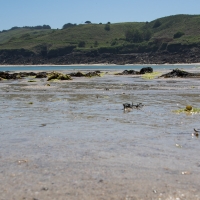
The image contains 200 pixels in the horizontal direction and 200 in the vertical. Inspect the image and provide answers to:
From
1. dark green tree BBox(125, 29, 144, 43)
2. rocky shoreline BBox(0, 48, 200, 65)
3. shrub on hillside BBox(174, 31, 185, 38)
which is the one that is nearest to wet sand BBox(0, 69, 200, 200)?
rocky shoreline BBox(0, 48, 200, 65)

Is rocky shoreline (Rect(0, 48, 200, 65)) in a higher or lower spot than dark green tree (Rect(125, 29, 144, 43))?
lower

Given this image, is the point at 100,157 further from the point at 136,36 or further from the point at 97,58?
the point at 136,36

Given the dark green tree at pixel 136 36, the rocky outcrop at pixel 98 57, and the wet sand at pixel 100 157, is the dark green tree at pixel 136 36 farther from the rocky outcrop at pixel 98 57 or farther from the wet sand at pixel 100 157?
the wet sand at pixel 100 157

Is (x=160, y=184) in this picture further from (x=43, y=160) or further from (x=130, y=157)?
(x=43, y=160)

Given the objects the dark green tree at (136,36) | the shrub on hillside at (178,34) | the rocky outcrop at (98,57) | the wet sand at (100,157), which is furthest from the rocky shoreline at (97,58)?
the wet sand at (100,157)

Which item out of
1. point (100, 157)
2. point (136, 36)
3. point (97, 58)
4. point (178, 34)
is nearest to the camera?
point (100, 157)

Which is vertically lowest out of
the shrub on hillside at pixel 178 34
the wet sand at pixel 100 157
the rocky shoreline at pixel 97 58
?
the wet sand at pixel 100 157

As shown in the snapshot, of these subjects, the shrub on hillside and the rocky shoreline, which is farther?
the shrub on hillside

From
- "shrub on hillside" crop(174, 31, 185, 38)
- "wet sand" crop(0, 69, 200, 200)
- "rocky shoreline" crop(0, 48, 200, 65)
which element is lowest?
"wet sand" crop(0, 69, 200, 200)

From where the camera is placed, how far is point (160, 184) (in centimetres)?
562

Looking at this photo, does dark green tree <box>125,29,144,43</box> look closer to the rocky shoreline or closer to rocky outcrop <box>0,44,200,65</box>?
rocky outcrop <box>0,44,200,65</box>

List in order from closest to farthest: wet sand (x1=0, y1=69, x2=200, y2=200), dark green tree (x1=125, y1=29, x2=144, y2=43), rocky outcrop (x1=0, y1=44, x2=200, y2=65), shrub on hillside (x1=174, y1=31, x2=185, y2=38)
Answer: wet sand (x1=0, y1=69, x2=200, y2=200) → rocky outcrop (x1=0, y1=44, x2=200, y2=65) → shrub on hillside (x1=174, y1=31, x2=185, y2=38) → dark green tree (x1=125, y1=29, x2=144, y2=43)

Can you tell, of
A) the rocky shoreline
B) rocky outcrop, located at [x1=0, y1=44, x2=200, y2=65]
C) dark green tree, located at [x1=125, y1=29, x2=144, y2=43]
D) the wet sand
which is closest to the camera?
the wet sand

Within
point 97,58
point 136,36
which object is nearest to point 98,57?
point 97,58
